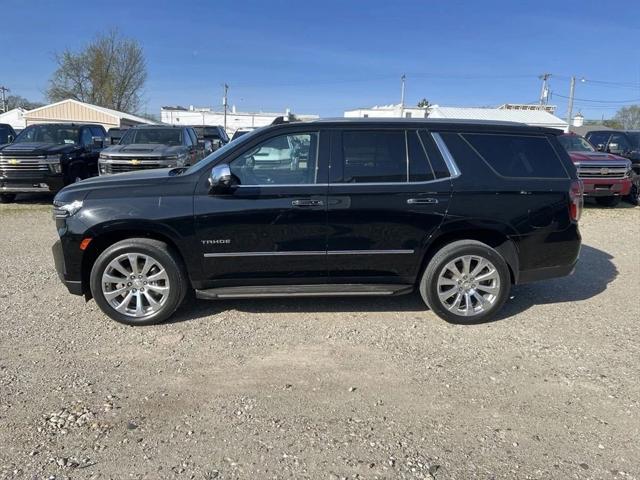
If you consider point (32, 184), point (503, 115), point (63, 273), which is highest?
point (503, 115)

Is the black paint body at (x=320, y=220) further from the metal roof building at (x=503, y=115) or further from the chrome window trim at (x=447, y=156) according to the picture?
the metal roof building at (x=503, y=115)

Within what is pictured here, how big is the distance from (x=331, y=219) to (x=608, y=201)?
439 inches

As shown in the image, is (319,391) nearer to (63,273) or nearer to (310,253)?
(310,253)

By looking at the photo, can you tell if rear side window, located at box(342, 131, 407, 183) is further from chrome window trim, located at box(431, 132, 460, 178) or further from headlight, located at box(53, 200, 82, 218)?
headlight, located at box(53, 200, 82, 218)

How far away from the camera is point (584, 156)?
11.8 metres

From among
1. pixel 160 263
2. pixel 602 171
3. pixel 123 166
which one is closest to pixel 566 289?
pixel 160 263

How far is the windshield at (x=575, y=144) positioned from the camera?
512 inches

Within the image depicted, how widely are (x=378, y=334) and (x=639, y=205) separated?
38.2 ft

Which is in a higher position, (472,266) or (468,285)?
(472,266)

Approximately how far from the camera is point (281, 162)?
440cm

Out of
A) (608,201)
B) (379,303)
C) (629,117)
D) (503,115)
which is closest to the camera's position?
(379,303)

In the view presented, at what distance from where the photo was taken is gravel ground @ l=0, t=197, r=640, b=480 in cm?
266

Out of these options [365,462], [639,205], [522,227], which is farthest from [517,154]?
[639,205]

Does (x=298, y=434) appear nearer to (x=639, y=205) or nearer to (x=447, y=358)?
(x=447, y=358)
